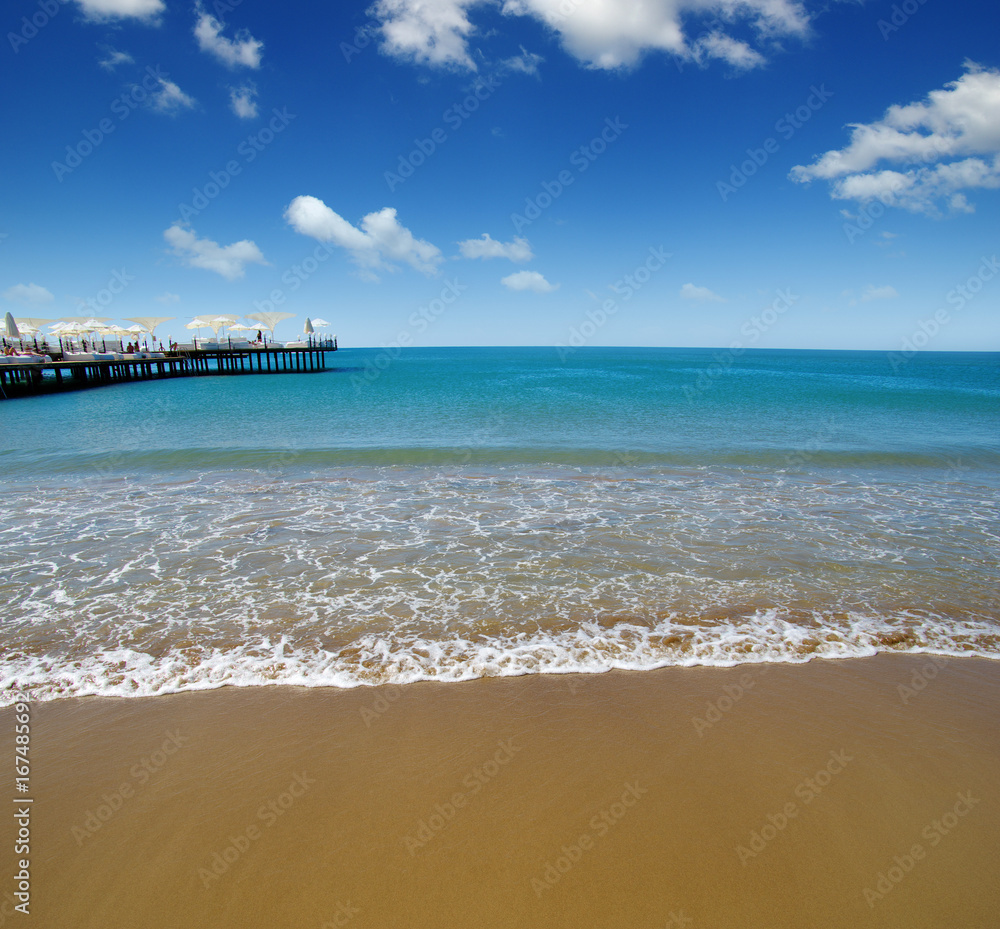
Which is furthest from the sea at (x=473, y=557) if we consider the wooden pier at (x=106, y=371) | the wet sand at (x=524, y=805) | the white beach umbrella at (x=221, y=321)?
the white beach umbrella at (x=221, y=321)

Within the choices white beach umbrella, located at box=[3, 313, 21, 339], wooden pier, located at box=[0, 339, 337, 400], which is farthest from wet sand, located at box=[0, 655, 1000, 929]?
white beach umbrella, located at box=[3, 313, 21, 339]

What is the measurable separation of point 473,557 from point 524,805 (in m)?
5.23

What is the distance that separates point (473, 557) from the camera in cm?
923

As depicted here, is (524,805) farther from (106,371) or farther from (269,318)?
(269,318)

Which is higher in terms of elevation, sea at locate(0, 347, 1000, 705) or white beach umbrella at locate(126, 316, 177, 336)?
white beach umbrella at locate(126, 316, 177, 336)

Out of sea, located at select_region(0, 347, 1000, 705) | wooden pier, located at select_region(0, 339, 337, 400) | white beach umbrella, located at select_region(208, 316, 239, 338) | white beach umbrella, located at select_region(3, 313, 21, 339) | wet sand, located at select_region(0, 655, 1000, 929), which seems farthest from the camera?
white beach umbrella, located at select_region(208, 316, 239, 338)

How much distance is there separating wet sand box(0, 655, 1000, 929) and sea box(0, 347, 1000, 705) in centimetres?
64

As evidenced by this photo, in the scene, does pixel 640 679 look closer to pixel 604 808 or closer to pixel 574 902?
pixel 604 808

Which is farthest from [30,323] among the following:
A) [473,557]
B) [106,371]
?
[473,557]

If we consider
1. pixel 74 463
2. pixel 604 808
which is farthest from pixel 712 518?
pixel 74 463

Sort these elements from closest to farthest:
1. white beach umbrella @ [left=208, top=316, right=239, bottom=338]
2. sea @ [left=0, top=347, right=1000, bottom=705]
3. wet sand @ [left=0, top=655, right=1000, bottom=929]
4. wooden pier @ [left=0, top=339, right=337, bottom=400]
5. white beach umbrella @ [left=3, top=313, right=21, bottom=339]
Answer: wet sand @ [left=0, top=655, right=1000, bottom=929] → sea @ [left=0, top=347, right=1000, bottom=705] → white beach umbrella @ [left=3, top=313, right=21, bottom=339] → wooden pier @ [left=0, top=339, right=337, bottom=400] → white beach umbrella @ [left=208, top=316, right=239, bottom=338]

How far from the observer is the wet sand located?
3.43m

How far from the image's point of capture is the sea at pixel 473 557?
6.29 meters

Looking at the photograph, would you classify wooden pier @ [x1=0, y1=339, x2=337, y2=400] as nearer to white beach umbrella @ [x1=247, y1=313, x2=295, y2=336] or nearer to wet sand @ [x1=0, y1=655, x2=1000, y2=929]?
white beach umbrella @ [x1=247, y1=313, x2=295, y2=336]
